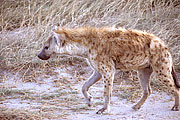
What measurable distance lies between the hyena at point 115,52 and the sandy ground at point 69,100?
0.16 metres

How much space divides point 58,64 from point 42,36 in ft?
2.45

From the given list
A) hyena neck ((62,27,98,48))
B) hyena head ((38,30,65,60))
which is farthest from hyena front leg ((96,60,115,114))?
hyena head ((38,30,65,60))

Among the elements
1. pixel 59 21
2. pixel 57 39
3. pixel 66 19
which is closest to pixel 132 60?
pixel 57 39

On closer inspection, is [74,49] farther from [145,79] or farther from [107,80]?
[145,79]

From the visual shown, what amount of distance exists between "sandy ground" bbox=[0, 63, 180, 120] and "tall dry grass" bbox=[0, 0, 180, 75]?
0.48 metres

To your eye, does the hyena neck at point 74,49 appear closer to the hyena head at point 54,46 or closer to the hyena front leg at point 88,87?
the hyena head at point 54,46

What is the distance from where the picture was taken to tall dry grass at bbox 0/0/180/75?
18.9 feet

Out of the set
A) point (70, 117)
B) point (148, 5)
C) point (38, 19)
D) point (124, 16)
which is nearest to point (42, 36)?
point (38, 19)

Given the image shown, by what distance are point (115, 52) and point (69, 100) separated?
34.5 inches

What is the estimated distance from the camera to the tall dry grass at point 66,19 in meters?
5.75

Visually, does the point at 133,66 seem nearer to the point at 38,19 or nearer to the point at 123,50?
the point at 123,50

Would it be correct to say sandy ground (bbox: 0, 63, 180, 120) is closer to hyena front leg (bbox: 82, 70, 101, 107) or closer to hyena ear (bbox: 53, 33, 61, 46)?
hyena front leg (bbox: 82, 70, 101, 107)

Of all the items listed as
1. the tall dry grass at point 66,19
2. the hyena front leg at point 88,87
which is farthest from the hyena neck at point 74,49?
the tall dry grass at point 66,19

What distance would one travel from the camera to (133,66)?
4.18 m
